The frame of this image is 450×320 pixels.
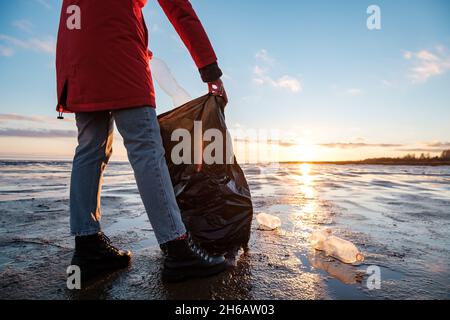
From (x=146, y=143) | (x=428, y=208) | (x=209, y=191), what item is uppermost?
(x=146, y=143)

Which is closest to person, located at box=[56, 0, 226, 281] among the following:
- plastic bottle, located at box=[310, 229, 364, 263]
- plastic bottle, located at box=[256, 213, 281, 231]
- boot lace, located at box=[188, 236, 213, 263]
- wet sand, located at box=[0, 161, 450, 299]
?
boot lace, located at box=[188, 236, 213, 263]

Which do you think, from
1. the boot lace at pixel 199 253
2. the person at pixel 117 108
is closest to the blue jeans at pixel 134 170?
the person at pixel 117 108

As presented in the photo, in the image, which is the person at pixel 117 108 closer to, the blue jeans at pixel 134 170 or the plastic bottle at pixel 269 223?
the blue jeans at pixel 134 170

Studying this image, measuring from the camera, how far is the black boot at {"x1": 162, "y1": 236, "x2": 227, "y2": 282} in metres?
1.32

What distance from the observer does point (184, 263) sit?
52.9 inches

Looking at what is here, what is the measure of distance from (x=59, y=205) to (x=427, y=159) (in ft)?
153

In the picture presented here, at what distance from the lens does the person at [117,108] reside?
127cm

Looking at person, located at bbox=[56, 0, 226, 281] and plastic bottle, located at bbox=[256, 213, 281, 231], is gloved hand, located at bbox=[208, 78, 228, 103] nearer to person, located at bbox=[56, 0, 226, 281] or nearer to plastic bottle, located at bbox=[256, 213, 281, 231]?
person, located at bbox=[56, 0, 226, 281]

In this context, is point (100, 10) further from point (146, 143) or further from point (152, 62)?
point (146, 143)

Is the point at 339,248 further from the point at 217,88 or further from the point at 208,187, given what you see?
the point at 217,88

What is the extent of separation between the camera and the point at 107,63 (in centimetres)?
126

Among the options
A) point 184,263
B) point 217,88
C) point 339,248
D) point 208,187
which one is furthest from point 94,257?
point 339,248

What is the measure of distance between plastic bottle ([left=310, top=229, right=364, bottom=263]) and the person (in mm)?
706
